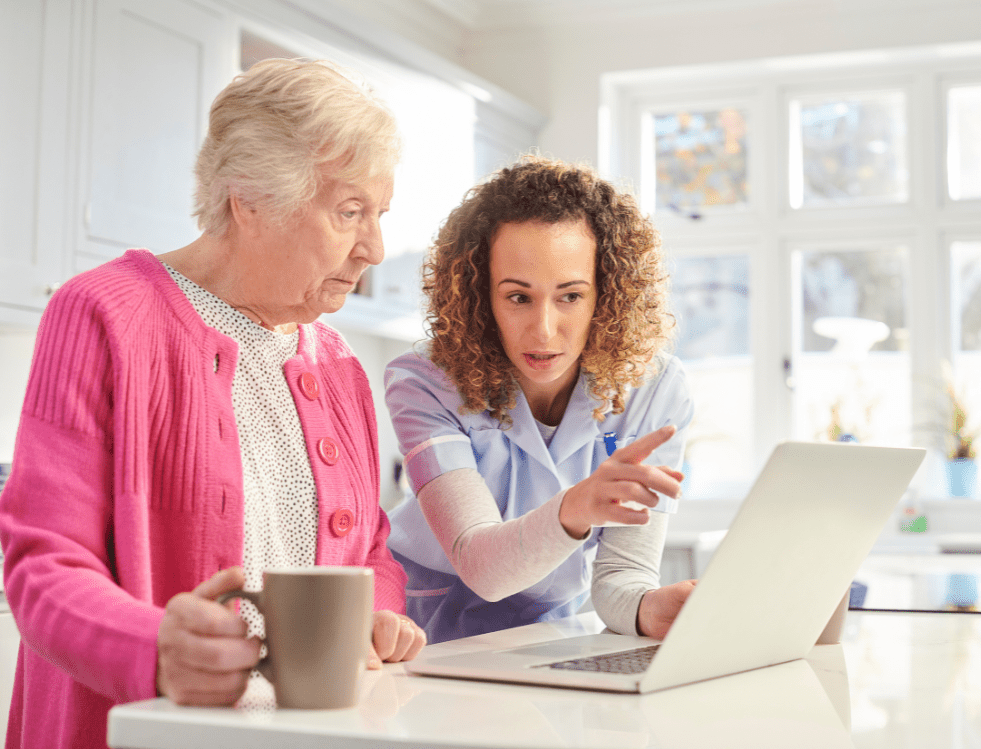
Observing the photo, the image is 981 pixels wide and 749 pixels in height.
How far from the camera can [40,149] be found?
246cm

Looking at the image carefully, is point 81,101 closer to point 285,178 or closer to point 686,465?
point 285,178

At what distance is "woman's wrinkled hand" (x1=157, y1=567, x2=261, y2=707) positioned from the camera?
715 millimetres

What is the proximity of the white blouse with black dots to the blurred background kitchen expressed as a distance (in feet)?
8.21

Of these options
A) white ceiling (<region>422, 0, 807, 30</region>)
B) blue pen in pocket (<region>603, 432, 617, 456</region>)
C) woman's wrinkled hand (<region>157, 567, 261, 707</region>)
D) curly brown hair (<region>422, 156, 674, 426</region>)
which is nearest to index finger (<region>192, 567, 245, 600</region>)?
woman's wrinkled hand (<region>157, 567, 261, 707</region>)

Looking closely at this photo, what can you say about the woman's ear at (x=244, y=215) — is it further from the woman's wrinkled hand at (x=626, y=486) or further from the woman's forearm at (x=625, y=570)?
the woman's forearm at (x=625, y=570)

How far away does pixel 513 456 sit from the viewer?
56.5 inches

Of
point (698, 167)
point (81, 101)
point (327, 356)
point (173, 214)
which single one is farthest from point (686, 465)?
point (327, 356)

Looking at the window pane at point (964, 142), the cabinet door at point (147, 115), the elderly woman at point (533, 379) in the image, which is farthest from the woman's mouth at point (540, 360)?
the window pane at point (964, 142)

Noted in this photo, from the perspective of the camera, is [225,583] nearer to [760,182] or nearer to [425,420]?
[425,420]

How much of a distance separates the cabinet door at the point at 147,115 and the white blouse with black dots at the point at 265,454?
5.09ft

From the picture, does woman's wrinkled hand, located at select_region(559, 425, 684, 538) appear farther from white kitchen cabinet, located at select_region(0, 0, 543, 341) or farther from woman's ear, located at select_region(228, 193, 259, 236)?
white kitchen cabinet, located at select_region(0, 0, 543, 341)

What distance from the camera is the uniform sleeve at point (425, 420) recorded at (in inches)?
51.8

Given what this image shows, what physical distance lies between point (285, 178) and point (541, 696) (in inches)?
22.0

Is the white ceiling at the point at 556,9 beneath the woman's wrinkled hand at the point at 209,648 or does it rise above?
above
